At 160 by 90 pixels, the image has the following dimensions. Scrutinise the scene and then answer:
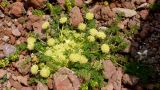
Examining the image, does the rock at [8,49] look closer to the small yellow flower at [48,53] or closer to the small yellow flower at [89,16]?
the small yellow flower at [48,53]

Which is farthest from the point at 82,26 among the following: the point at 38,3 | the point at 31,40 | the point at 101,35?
the point at 38,3

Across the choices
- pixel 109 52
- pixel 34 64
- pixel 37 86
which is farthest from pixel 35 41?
pixel 109 52

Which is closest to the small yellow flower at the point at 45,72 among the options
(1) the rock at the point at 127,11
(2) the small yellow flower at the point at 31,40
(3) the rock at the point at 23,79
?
(3) the rock at the point at 23,79

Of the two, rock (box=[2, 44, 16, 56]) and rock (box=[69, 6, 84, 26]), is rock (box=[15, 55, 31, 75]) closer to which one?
rock (box=[2, 44, 16, 56])

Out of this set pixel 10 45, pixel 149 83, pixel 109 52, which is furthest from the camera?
pixel 10 45

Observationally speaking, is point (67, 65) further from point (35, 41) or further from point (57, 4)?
point (57, 4)

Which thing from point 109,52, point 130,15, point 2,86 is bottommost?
point 2,86

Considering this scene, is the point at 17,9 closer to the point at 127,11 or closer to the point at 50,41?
the point at 50,41
